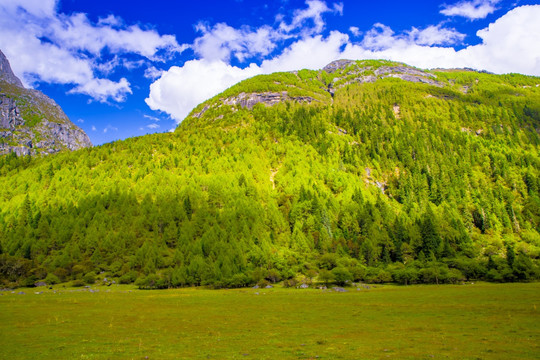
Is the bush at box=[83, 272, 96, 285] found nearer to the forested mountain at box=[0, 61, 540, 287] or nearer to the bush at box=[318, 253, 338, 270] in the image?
the forested mountain at box=[0, 61, 540, 287]

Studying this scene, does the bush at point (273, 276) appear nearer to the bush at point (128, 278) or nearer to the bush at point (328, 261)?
the bush at point (328, 261)

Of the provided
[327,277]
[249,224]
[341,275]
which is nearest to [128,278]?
[249,224]

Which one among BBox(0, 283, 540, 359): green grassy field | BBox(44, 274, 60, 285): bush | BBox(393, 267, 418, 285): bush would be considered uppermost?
BBox(0, 283, 540, 359): green grassy field

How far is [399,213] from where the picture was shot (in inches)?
6708

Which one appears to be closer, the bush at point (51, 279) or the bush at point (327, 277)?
the bush at point (327, 277)

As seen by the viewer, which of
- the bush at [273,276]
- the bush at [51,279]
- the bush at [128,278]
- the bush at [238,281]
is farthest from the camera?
the bush at [128,278]

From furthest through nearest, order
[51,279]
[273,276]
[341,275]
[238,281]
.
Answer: [273,276] < [51,279] < [238,281] < [341,275]

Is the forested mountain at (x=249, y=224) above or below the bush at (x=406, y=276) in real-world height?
above

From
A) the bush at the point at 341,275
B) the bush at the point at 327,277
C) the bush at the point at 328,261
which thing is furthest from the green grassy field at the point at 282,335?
the bush at the point at 328,261

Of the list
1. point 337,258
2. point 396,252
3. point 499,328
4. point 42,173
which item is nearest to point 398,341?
point 499,328

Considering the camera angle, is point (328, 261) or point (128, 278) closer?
point (128, 278)

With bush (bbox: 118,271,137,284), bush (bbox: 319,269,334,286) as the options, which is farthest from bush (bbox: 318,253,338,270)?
bush (bbox: 118,271,137,284)

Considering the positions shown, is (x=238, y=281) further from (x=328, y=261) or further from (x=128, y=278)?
(x=128, y=278)

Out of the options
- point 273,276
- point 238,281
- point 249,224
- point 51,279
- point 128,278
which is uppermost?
point 249,224
